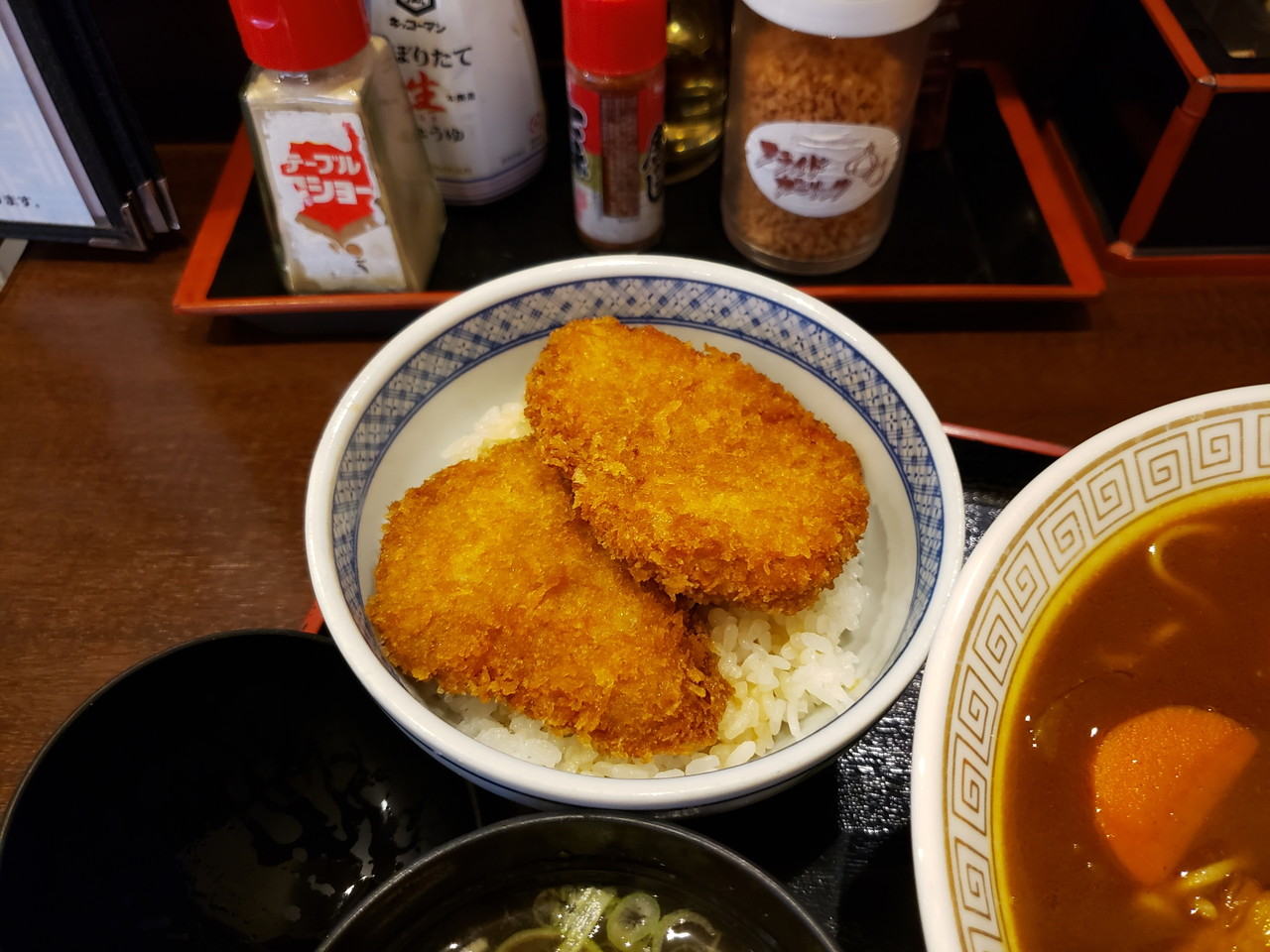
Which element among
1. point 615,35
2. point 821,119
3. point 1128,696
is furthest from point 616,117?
point 1128,696

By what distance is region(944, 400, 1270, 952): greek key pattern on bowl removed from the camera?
24.5 inches

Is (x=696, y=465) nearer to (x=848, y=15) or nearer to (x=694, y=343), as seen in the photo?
(x=694, y=343)

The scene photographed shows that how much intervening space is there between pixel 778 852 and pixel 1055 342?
1071mm

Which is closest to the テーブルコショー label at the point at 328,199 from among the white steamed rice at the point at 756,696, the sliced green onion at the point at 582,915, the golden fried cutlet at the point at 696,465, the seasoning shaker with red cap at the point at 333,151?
the seasoning shaker with red cap at the point at 333,151

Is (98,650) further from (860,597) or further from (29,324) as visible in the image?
(860,597)

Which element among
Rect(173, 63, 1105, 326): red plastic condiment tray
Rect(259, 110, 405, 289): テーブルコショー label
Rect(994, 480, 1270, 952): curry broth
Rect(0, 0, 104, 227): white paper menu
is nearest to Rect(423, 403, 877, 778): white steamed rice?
Rect(994, 480, 1270, 952): curry broth

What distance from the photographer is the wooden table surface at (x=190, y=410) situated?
1.24 meters

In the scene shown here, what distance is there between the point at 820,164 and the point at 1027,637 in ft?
3.13

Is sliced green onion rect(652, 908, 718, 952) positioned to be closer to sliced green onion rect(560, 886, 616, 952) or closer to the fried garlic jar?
sliced green onion rect(560, 886, 616, 952)

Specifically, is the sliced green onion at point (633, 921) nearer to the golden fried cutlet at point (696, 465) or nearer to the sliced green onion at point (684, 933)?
the sliced green onion at point (684, 933)

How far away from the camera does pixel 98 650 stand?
1209 millimetres

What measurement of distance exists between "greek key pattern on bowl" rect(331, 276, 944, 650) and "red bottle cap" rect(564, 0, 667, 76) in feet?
1.24

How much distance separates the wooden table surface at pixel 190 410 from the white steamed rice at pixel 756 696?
0.38 meters

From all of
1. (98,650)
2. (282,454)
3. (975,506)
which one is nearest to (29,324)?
(282,454)
